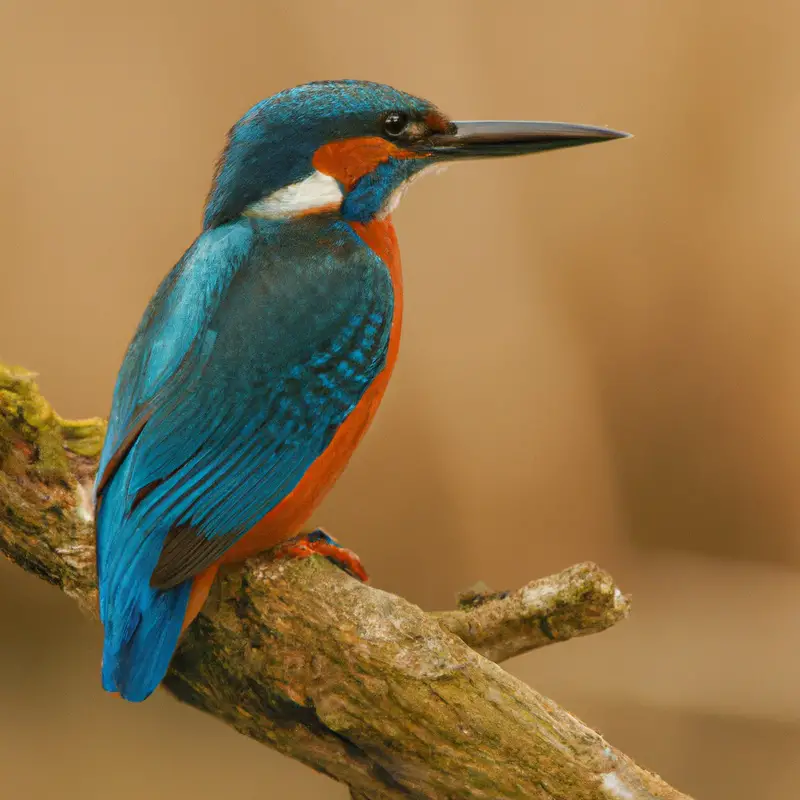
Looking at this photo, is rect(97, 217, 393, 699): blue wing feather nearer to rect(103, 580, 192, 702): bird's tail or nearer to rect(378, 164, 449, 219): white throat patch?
rect(103, 580, 192, 702): bird's tail

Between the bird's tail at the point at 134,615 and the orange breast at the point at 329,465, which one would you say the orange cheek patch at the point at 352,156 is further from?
the bird's tail at the point at 134,615

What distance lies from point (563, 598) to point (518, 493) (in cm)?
138

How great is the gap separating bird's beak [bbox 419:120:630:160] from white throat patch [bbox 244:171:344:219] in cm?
26

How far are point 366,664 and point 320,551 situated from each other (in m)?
0.30

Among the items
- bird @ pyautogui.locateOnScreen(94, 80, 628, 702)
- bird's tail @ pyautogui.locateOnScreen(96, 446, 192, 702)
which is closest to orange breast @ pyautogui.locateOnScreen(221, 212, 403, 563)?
bird @ pyautogui.locateOnScreen(94, 80, 628, 702)

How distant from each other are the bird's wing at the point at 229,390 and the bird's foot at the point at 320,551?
0.13m

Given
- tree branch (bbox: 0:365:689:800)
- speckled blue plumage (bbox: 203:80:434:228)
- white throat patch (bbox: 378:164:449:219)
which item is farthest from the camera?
white throat patch (bbox: 378:164:449:219)

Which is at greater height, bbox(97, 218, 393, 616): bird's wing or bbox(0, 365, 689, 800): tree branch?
bbox(97, 218, 393, 616): bird's wing

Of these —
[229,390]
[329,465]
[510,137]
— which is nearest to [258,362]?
[229,390]

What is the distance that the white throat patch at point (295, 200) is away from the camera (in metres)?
2.02

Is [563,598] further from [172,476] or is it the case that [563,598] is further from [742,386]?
[742,386]

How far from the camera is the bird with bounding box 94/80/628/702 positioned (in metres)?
1.74

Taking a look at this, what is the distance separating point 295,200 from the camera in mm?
2021

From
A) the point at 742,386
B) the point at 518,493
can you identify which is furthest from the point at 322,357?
the point at 742,386
